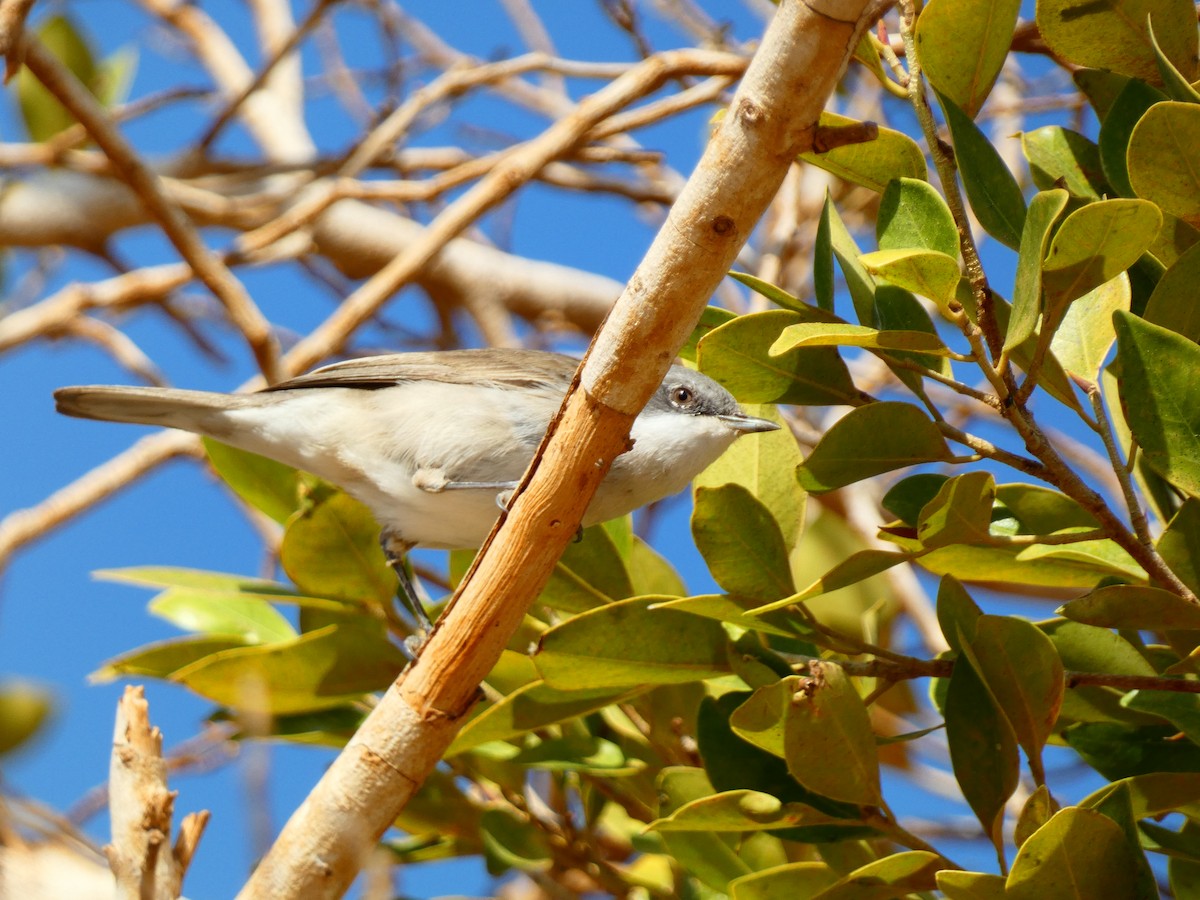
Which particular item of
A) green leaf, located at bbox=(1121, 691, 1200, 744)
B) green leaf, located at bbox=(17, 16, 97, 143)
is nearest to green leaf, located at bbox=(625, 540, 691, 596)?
green leaf, located at bbox=(1121, 691, 1200, 744)

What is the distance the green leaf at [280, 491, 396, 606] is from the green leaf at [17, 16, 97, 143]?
122 inches

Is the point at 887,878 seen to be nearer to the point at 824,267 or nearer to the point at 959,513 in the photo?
the point at 959,513

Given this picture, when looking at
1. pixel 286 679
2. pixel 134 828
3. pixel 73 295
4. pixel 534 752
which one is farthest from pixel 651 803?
pixel 73 295

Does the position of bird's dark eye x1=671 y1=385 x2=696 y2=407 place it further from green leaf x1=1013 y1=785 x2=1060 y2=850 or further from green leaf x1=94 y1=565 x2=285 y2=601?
green leaf x1=1013 y1=785 x2=1060 y2=850

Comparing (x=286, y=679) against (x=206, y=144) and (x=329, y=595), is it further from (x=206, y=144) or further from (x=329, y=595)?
(x=206, y=144)

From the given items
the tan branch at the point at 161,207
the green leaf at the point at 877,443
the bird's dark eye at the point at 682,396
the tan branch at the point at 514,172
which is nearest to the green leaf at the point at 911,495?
the green leaf at the point at 877,443

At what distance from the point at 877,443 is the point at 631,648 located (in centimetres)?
50

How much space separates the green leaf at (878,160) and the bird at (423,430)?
1.18m

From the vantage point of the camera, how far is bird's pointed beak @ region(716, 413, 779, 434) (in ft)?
8.96

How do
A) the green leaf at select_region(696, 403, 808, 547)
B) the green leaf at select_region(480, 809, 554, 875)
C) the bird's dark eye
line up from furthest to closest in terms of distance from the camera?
the bird's dark eye
the green leaf at select_region(480, 809, 554, 875)
the green leaf at select_region(696, 403, 808, 547)

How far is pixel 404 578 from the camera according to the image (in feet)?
9.77

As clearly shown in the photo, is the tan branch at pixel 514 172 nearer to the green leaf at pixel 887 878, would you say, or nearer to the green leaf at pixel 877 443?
the green leaf at pixel 877 443

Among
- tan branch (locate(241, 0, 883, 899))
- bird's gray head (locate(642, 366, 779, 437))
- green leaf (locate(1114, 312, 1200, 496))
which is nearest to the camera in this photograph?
tan branch (locate(241, 0, 883, 899))

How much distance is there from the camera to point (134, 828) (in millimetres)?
1973
